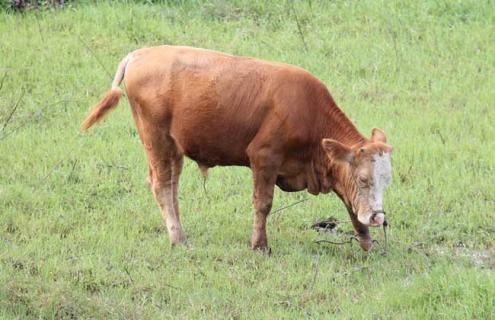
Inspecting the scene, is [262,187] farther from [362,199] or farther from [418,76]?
[418,76]

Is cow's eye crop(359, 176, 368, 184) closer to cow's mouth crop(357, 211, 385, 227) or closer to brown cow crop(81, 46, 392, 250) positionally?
brown cow crop(81, 46, 392, 250)

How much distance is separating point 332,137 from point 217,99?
0.96 meters

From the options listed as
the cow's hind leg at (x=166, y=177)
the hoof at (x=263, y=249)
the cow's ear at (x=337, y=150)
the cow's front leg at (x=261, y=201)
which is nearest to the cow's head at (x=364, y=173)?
the cow's ear at (x=337, y=150)

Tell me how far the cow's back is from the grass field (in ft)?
2.86

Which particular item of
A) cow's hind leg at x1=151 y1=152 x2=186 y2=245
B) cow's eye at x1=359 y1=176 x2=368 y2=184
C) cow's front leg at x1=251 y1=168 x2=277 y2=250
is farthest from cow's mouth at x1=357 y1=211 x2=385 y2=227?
cow's hind leg at x1=151 y1=152 x2=186 y2=245

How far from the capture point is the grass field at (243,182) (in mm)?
8562

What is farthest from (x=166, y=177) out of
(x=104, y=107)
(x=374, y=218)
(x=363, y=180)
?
(x=374, y=218)

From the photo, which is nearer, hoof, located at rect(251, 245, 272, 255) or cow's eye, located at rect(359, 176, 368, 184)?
cow's eye, located at rect(359, 176, 368, 184)

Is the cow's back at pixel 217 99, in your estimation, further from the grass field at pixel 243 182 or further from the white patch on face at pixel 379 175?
the grass field at pixel 243 182

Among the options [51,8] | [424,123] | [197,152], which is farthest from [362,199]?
[51,8]

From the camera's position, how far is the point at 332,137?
378 inches

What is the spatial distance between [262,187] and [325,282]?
103cm

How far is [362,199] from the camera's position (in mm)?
9258

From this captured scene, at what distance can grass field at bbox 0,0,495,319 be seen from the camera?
28.1ft
